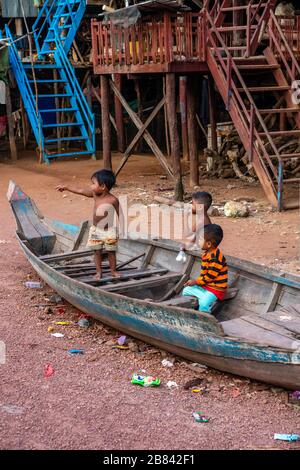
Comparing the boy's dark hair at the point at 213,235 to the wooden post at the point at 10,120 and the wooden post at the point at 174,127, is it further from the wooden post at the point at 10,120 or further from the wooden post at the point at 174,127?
the wooden post at the point at 10,120

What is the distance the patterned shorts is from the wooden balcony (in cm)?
457

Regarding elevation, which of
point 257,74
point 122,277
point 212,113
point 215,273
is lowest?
point 122,277

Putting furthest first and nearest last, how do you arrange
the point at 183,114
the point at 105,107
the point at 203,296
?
the point at 183,114, the point at 105,107, the point at 203,296

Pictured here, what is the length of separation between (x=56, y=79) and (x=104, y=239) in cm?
1052

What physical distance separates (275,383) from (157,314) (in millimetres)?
1053

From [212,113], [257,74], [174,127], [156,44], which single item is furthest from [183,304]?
[212,113]

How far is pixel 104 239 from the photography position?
6.52 m

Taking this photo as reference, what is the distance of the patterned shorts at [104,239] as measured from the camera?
21.4 ft

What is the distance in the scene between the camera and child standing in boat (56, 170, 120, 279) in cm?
640

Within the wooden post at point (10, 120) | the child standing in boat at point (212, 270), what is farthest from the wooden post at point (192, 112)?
the child standing in boat at point (212, 270)

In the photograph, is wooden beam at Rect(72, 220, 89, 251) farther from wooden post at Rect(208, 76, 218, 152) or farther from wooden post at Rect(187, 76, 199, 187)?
wooden post at Rect(208, 76, 218, 152)

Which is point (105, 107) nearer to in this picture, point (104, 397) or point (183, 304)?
point (183, 304)

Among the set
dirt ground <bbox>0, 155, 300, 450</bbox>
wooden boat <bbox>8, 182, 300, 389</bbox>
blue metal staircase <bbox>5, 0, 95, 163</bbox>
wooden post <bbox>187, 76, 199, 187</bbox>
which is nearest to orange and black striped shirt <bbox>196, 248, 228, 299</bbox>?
wooden boat <bbox>8, 182, 300, 389</bbox>

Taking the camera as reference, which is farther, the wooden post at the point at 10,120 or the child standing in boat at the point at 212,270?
the wooden post at the point at 10,120
